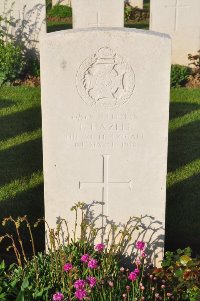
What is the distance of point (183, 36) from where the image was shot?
30.8ft

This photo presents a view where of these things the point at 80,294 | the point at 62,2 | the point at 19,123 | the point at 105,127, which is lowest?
the point at 80,294

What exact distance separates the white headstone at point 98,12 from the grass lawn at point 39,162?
1.39m

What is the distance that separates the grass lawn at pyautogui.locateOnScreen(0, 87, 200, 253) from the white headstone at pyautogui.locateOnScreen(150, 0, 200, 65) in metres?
1.18

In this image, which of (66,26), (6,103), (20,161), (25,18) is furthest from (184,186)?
(66,26)

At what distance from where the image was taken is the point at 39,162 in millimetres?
6215

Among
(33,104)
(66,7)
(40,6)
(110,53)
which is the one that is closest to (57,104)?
(110,53)

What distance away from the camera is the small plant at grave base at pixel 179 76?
8.81 meters

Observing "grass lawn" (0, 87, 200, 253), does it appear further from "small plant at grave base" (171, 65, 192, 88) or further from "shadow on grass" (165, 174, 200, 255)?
Result: "small plant at grave base" (171, 65, 192, 88)

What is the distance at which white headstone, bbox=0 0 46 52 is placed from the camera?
9.03 meters

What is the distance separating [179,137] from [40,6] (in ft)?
11.3

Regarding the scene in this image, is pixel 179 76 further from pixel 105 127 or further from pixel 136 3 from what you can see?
pixel 136 3

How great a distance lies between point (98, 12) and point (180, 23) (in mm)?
1308

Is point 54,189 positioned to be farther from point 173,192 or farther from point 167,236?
point 173,192

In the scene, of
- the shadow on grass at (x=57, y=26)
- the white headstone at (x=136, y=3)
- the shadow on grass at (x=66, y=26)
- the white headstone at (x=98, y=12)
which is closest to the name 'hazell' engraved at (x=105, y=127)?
the white headstone at (x=98, y=12)
